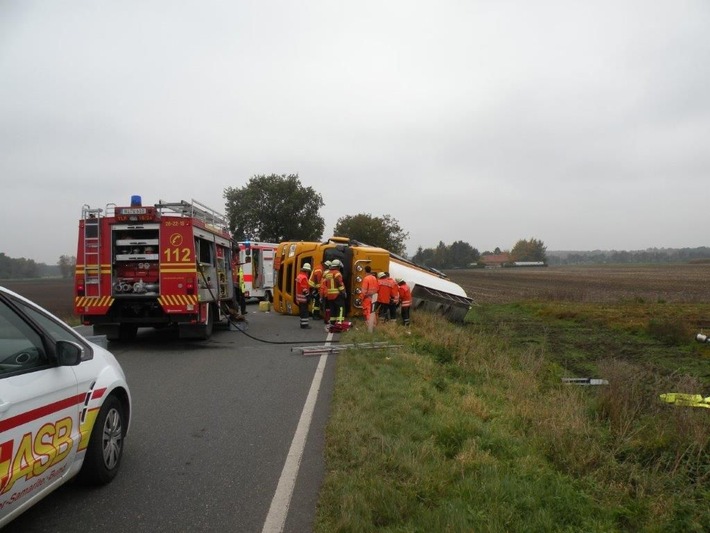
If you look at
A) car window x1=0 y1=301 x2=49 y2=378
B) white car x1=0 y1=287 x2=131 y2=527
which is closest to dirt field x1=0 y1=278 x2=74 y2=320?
white car x1=0 y1=287 x2=131 y2=527

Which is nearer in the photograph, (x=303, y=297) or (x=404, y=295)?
(x=404, y=295)

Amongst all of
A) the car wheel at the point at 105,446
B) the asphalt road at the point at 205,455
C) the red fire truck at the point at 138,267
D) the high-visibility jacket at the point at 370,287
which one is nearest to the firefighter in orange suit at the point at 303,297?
the high-visibility jacket at the point at 370,287

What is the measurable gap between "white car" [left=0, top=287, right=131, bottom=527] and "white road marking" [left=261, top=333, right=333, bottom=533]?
4.46 feet

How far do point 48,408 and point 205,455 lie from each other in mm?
1887

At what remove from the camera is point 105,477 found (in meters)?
4.38

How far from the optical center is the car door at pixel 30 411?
10.4 ft

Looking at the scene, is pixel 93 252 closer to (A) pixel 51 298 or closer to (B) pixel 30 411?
(B) pixel 30 411

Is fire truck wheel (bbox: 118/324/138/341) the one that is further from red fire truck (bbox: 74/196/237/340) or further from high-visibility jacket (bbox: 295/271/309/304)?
high-visibility jacket (bbox: 295/271/309/304)

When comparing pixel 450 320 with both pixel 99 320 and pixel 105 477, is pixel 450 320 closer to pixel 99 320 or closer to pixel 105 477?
pixel 99 320

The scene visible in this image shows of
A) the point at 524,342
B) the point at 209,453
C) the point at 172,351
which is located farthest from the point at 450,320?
the point at 209,453

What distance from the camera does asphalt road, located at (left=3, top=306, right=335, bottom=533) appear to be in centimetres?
388

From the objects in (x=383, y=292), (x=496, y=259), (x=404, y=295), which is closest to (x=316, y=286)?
(x=383, y=292)

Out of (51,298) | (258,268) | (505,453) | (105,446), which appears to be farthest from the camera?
(51,298)

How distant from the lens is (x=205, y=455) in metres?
5.18
